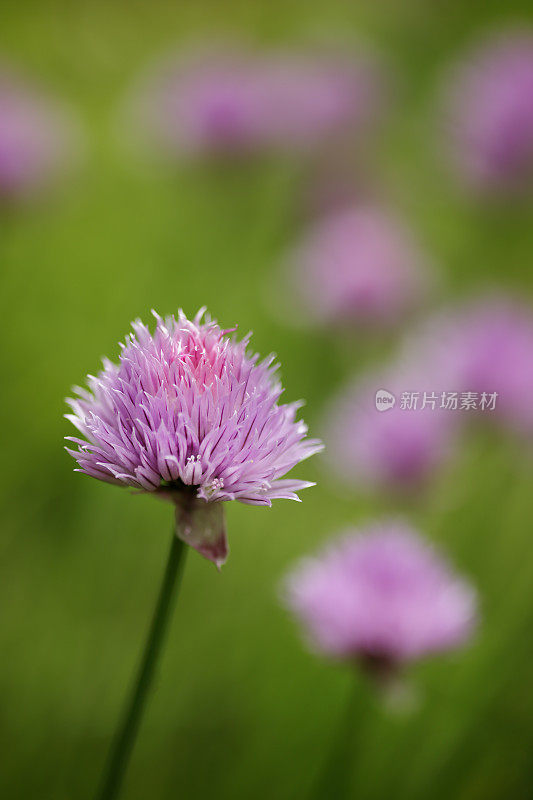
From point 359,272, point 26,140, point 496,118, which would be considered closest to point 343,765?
point 359,272

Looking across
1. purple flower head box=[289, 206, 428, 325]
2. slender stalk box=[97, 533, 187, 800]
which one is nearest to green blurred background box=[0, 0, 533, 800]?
purple flower head box=[289, 206, 428, 325]

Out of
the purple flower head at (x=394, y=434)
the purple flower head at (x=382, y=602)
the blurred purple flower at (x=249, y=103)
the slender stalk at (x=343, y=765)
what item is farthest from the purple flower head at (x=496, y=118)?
the slender stalk at (x=343, y=765)

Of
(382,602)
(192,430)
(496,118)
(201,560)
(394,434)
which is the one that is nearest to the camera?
(192,430)

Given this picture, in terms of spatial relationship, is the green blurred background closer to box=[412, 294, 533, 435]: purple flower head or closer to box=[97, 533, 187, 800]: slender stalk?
box=[412, 294, 533, 435]: purple flower head

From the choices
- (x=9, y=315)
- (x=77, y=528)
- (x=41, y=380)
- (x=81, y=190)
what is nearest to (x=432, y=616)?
(x=77, y=528)

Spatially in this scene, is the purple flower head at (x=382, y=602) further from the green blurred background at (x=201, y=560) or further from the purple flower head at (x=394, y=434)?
the purple flower head at (x=394, y=434)

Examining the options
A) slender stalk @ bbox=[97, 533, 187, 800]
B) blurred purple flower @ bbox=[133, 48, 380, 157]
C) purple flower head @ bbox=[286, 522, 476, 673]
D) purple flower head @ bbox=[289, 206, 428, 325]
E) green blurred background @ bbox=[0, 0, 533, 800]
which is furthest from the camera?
blurred purple flower @ bbox=[133, 48, 380, 157]

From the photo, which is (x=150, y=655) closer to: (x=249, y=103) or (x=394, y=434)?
(x=394, y=434)
